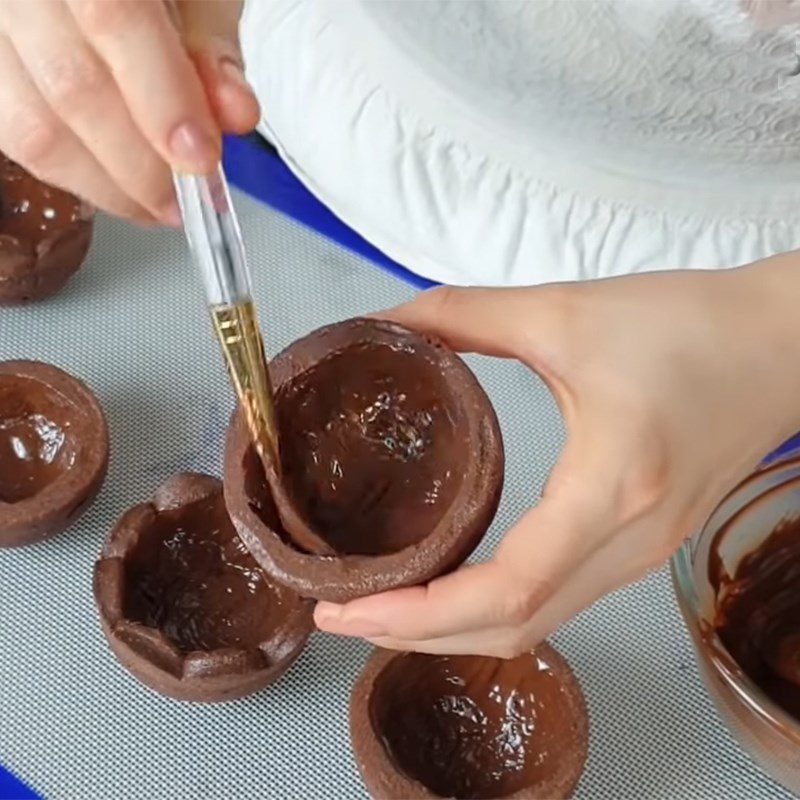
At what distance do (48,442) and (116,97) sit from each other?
41 centimetres

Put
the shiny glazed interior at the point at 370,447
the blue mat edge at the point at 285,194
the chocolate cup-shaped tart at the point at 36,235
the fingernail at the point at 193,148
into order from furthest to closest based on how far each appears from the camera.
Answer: the blue mat edge at the point at 285,194 → the chocolate cup-shaped tart at the point at 36,235 → the shiny glazed interior at the point at 370,447 → the fingernail at the point at 193,148

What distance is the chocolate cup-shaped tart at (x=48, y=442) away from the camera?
0.90 m

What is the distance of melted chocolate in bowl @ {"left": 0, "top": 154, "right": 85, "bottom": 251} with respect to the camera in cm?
105

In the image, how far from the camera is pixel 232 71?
0.63 metres

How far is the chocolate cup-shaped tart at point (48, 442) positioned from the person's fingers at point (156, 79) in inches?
14.4

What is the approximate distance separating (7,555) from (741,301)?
549 millimetres

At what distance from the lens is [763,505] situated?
34.3 inches

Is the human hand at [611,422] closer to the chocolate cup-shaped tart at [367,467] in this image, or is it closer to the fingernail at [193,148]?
the chocolate cup-shaped tart at [367,467]

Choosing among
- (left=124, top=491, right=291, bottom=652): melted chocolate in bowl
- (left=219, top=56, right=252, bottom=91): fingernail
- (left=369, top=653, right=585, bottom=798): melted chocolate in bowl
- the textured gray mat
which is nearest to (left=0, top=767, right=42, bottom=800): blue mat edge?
the textured gray mat

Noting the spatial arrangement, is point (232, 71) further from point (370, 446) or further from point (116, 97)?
point (370, 446)

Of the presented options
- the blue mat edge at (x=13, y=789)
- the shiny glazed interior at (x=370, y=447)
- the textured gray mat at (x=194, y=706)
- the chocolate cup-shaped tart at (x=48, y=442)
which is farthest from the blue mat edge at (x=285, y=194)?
the blue mat edge at (x=13, y=789)

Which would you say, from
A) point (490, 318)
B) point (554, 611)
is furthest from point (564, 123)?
point (554, 611)

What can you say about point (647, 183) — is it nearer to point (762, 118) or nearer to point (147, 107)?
point (762, 118)

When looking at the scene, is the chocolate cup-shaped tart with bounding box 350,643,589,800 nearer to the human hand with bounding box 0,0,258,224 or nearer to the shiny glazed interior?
the shiny glazed interior
